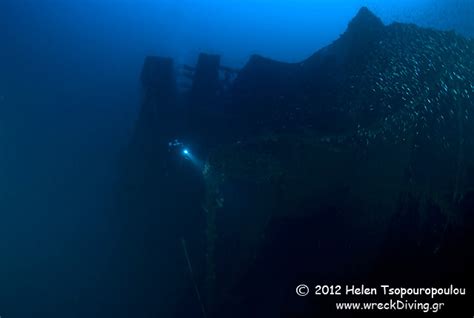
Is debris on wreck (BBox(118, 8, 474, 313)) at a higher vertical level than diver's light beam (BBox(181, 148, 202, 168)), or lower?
higher

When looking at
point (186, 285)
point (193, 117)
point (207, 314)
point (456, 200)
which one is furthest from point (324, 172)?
Result: point (186, 285)

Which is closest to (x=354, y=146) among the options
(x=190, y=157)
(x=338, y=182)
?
(x=338, y=182)

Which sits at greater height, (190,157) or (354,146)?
(354,146)

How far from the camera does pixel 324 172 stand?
4.41 m

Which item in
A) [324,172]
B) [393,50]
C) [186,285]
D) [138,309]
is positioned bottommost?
[138,309]

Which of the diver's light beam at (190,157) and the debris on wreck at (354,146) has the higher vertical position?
the debris on wreck at (354,146)

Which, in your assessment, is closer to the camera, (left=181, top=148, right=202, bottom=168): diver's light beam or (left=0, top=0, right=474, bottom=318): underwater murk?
(left=0, top=0, right=474, bottom=318): underwater murk

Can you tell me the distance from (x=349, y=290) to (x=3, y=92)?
25287 mm

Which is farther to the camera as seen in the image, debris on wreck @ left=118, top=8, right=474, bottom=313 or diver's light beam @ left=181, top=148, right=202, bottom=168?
diver's light beam @ left=181, top=148, right=202, bottom=168

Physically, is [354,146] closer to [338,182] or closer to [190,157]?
[338,182]

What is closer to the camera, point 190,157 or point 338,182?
point 338,182

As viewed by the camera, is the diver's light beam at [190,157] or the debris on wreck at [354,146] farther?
the diver's light beam at [190,157]

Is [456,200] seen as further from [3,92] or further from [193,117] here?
[3,92]

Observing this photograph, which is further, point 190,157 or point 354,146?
point 190,157
